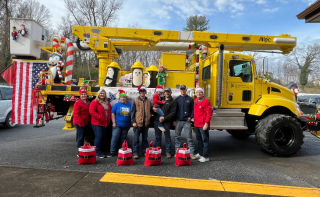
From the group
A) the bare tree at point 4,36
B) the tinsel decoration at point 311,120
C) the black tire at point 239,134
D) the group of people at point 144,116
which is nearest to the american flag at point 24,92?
the group of people at point 144,116

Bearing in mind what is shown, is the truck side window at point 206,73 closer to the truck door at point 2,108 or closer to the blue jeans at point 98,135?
the blue jeans at point 98,135

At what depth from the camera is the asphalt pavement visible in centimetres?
381

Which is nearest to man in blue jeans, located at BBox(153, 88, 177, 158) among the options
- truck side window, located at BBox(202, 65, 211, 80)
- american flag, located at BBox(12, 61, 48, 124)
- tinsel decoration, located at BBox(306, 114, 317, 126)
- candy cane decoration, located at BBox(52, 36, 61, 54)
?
truck side window, located at BBox(202, 65, 211, 80)

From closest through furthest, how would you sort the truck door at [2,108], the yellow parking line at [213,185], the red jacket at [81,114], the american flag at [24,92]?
the yellow parking line at [213,185] → the red jacket at [81,114] → the american flag at [24,92] → the truck door at [2,108]

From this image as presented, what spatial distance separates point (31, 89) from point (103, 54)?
217 centimetres

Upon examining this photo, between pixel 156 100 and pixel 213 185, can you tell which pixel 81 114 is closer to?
pixel 156 100

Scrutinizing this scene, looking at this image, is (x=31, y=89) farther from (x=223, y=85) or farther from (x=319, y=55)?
(x=319, y=55)

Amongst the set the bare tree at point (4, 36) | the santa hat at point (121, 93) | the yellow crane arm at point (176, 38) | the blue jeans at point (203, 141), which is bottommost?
the blue jeans at point (203, 141)

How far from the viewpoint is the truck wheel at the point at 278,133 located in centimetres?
491

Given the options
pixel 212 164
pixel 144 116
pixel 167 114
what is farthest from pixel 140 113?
pixel 212 164

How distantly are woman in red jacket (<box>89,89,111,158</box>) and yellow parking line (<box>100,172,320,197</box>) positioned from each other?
1.17 m

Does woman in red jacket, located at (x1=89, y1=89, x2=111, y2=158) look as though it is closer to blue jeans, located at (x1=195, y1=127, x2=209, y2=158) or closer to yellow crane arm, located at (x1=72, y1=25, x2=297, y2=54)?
yellow crane arm, located at (x1=72, y1=25, x2=297, y2=54)

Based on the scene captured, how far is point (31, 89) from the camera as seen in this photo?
17.4 feet

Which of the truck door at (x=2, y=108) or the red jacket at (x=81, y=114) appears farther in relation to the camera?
the truck door at (x=2, y=108)
